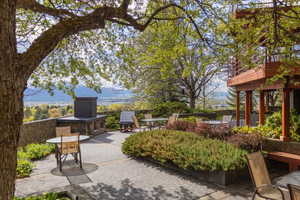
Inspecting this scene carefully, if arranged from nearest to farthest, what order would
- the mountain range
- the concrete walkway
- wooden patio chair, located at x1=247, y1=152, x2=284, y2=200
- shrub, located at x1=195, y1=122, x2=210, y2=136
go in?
wooden patio chair, located at x1=247, y1=152, x2=284, y2=200 < the mountain range < the concrete walkway < shrub, located at x1=195, y1=122, x2=210, y2=136

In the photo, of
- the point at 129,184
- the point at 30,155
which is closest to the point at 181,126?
the point at 129,184

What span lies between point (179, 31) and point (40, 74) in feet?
10.5

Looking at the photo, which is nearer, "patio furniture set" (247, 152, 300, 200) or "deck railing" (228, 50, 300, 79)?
"patio furniture set" (247, 152, 300, 200)

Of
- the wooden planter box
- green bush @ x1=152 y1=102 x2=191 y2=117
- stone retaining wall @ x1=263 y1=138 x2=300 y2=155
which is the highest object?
green bush @ x1=152 y1=102 x2=191 y2=117

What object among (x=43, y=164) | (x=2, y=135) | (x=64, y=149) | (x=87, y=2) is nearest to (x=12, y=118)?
(x=2, y=135)

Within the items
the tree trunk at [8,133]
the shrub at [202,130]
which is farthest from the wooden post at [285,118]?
the tree trunk at [8,133]

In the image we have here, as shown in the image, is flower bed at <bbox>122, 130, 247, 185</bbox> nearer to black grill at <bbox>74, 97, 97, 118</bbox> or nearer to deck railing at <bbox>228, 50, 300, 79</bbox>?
deck railing at <bbox>228, 50, 300, 79</bbox>

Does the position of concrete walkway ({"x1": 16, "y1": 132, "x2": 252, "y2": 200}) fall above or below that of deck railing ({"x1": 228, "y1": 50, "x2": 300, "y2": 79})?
below

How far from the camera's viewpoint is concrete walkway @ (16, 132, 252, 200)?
13.4ft

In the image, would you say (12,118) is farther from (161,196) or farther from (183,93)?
(183,93)

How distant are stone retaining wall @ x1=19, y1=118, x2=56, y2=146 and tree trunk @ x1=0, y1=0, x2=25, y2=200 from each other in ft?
21.0

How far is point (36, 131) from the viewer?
27.6 feet

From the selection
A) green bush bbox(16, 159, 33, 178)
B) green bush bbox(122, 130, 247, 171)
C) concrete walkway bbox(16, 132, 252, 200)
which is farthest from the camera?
green bush bbox(16, 159, 33, 178)

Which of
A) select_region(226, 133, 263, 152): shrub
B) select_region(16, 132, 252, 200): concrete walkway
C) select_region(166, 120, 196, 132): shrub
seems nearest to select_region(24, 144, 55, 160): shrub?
select_region(16, 132, 252, 200): concrete walkway
